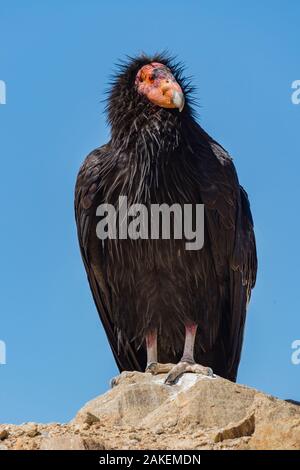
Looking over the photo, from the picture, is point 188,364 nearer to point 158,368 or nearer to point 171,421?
point 158,368

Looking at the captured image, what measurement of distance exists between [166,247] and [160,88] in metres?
1.70

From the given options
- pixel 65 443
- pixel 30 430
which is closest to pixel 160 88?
pixel 30 430

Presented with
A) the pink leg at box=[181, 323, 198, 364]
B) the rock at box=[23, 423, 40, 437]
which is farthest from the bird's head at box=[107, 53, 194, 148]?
the rock at box=[23, 423, 40, 437]

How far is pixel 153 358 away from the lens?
40.2 ft

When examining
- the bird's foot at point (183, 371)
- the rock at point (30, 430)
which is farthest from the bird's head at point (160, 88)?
the rock at point (30, 430)

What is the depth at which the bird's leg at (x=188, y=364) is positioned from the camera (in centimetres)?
1097

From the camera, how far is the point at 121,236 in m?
12.1

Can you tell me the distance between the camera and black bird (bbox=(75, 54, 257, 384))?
39.8ft

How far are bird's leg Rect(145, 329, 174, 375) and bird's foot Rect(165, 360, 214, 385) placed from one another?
0.44 meters

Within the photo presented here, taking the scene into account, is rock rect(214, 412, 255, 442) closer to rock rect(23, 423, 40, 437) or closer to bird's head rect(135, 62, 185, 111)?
rock rect(23, 423, 40, 437)

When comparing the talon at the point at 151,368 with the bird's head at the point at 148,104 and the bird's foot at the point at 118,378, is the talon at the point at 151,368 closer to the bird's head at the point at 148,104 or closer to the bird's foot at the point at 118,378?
the bird's foot at the point at 118,378

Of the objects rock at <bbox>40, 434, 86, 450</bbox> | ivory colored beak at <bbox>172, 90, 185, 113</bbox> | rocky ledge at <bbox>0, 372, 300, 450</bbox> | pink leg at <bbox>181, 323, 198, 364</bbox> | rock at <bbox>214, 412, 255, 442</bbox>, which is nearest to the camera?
rock at <bbox>40, 434, 86, 450</bbox>

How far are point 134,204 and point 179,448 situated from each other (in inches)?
160
